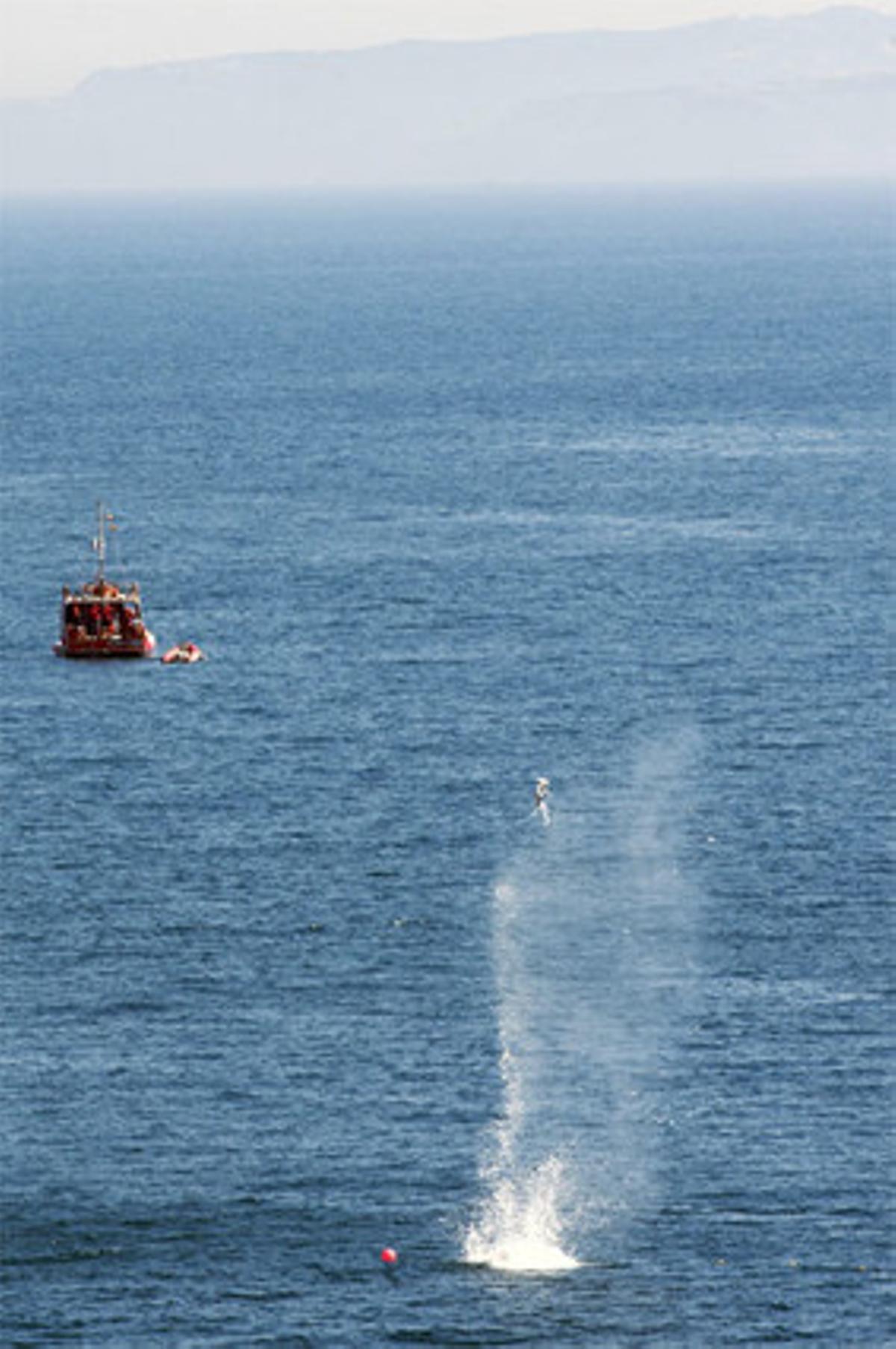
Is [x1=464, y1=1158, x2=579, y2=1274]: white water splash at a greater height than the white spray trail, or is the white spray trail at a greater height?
the white spray trail

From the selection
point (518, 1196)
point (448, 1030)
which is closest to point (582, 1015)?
point (448, 1030)

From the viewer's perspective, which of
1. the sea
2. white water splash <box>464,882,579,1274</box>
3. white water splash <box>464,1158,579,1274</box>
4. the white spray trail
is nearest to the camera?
the sea

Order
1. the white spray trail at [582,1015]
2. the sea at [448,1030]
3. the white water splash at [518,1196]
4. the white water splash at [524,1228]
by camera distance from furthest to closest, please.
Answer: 1. the white spray trail at [582,1015]
2. the white water splash at [518,1196]
3. the white water splash at [524,1228]
4. the sea at [448,1030]

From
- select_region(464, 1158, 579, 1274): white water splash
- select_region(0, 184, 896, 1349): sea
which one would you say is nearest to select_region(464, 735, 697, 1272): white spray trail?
select_region(464, 1158, 579, 1274): white water splash

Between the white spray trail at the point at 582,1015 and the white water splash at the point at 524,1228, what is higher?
the white spray trail at the point at 582,1015

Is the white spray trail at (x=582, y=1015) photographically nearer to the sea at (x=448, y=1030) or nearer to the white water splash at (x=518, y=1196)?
the white water splash at (x=518, y=1196)

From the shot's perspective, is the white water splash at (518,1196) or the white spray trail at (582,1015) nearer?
the white water splash at (518,1196)

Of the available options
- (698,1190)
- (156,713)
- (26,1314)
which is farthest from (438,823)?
(26,1314)

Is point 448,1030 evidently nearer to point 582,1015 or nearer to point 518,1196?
point 582,1015

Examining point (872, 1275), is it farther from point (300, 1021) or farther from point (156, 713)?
point (156, 713)

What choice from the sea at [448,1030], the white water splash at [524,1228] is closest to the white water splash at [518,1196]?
the white water splash at [524,1228]

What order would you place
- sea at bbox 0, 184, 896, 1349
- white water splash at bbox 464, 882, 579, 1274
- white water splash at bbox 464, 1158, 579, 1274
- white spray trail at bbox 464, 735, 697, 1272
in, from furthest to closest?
white spray trail at bbox 464, 735, 697, 1272 → white water splash at bbox 464, 882, 579, 1274 → white water splash at bbox 464, 1158, 579, 1274 → sea at bbox 0, 184, 896, 1349

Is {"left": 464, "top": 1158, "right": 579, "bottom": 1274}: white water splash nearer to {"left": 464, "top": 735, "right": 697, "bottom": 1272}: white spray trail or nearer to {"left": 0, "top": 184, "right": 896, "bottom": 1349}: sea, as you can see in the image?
{"left": 464, "top": 735, "right": 697, "bottom": 1272}: white spray trail
